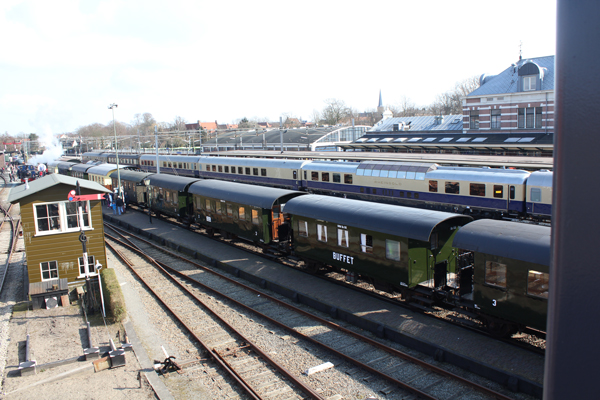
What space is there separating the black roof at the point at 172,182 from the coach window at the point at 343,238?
15981 millimetres

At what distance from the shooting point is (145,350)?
12.7 m

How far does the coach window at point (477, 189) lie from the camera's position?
24.6m

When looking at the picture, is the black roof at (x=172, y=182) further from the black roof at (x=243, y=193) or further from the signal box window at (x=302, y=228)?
the signal box window at (x=302, y=228)

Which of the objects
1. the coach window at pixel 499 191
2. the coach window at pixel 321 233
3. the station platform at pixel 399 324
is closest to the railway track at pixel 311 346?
the station platform at pixel 399 324

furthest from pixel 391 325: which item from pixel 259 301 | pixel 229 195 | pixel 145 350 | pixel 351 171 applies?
pixel 351 171

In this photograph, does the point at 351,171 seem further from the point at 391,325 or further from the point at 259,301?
the point at 391,325

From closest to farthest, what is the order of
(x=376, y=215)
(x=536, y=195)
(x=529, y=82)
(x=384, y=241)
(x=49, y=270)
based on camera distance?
(x=384, y=241), (x=376, y=215), (x=49, y=270), (x=536, y=195), (x=529, y=82)

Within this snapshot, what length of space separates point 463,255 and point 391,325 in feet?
10.3

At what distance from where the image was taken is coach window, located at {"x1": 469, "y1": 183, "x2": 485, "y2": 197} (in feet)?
80.8

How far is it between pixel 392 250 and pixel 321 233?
149 inches

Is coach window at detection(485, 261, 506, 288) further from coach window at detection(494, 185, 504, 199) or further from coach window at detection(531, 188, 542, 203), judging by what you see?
coach window at detection(494, 185, 504, 199)

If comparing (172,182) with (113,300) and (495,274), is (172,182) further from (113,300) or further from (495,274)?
(495,274)

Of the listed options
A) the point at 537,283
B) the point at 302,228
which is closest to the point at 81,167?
the point at 302,228

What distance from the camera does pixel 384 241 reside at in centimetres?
1493
